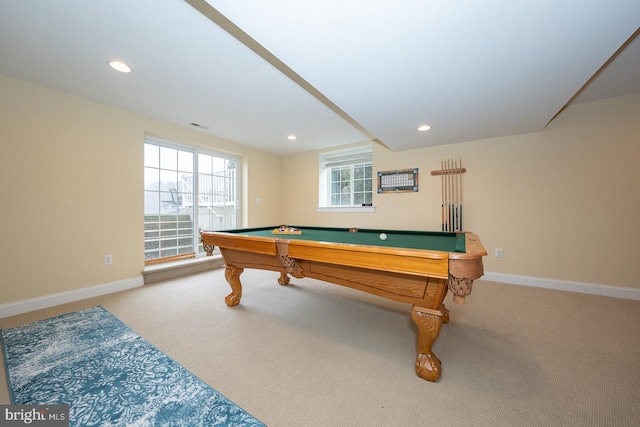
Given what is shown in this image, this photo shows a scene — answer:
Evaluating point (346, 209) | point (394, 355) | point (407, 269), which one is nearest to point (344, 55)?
point (407, 269)

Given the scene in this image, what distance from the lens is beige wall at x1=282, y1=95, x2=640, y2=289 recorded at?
2609 millimetres

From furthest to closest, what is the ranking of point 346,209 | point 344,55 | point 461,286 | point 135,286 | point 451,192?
point 346,209 → point 451,192 → point 135,286 → point 344,55 → point 461,286

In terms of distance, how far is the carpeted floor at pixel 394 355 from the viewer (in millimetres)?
1175

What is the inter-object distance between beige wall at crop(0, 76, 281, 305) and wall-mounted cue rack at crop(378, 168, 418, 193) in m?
3.46

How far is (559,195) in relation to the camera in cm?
289

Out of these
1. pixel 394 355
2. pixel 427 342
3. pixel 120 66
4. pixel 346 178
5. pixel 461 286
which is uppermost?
pixel 120 66

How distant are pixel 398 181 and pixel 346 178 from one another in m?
1.08

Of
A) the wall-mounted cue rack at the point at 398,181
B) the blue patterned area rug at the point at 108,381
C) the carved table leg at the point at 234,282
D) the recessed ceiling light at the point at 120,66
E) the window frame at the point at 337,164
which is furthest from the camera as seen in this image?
the window frame at the point at 337,164

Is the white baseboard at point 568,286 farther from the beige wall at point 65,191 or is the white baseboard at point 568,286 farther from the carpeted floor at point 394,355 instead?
the beige wall at point 65,191

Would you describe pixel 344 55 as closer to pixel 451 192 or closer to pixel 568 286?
pixel 451 192

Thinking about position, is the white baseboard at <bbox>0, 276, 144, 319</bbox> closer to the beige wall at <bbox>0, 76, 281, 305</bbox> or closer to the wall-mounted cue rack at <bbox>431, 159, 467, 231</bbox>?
the beige wall at <bbox>0, 76, 281, 305</bbox>

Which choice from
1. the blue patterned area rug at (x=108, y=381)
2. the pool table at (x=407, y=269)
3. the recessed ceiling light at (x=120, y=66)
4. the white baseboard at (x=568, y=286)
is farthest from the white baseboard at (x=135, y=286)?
the recessed ceiling light at (x=120, y=66)

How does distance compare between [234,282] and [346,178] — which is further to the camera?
[346,178]

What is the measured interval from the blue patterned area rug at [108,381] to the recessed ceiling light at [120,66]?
7.38ft
